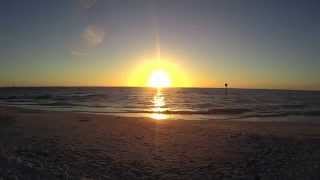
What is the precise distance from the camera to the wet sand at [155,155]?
38.0 ft

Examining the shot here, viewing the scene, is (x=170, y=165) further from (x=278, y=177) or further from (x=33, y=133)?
(x=33, y=133)

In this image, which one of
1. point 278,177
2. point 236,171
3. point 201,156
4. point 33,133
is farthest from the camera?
point 33,133

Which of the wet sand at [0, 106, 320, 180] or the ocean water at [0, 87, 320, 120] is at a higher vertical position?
the wet sand at [0, 106, 320, 180]

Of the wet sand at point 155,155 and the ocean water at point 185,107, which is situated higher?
the wet sand at point 155,155

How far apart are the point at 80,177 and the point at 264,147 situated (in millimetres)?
8942

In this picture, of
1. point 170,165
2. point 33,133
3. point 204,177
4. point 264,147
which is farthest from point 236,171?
point 33,133

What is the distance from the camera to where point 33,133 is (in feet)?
65.7

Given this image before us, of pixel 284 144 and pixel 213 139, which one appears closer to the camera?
pixel 284 144

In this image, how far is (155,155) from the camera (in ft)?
48.2

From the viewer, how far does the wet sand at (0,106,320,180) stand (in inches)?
456

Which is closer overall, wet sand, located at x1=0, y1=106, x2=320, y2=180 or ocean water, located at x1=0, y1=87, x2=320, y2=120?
wet sand, located at x1=0, y1=106, x2=320, y2=180

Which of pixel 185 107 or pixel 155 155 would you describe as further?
pixel 185 107

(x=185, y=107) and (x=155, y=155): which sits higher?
(x=155, y=155)

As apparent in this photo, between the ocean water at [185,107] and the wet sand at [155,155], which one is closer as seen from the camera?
the wet sand at [155,155]
